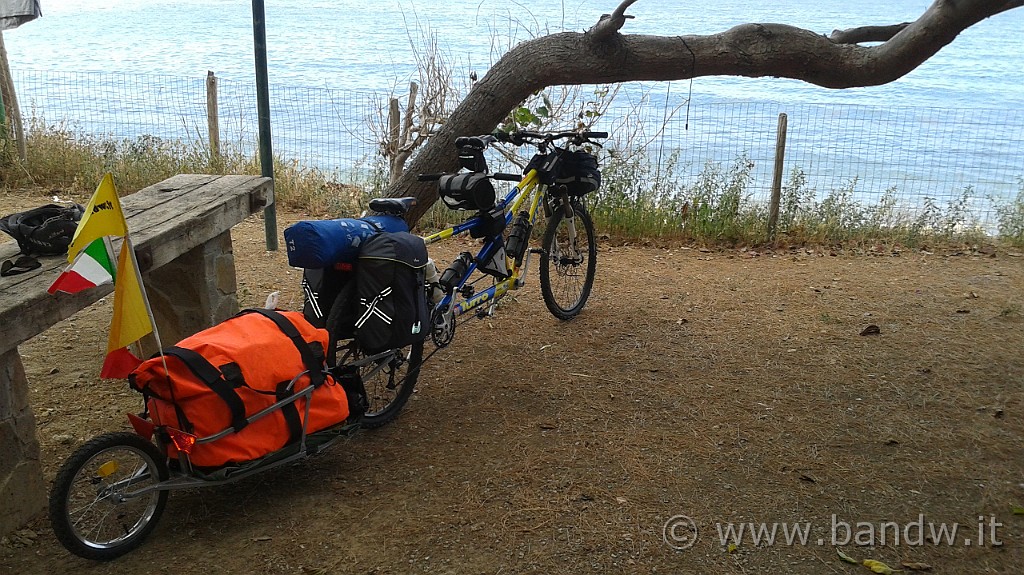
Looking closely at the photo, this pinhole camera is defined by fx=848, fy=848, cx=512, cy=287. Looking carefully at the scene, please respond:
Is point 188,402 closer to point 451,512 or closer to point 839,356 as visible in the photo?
point 451,512

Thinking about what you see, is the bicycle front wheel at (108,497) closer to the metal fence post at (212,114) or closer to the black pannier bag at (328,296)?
the black pannier bag at (328,296)

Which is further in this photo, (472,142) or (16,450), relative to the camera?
(472,142)

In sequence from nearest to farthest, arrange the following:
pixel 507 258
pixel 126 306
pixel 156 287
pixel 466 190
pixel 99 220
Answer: pixel 99 220
pixel 126 306
pixel 466 190
pixel 156 287
pixel 507 258

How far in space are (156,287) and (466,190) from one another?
1.74 m

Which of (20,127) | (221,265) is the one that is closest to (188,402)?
(221,265)

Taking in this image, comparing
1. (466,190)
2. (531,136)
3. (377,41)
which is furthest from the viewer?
(377,41)

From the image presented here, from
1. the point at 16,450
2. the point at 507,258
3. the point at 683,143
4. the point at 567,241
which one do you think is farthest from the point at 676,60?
the point at 683,143

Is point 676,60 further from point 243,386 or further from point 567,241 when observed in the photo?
point 243,386

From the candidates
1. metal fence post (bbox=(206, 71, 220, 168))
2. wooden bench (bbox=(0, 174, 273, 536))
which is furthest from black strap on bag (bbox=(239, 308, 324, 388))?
metal fence post (bbox=(206, 71, 220, 168))

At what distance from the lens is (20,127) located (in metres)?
8.62

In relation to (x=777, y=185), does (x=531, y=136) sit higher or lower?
higher

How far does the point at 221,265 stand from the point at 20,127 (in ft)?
18.4

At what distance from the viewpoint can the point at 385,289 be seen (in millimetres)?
3449

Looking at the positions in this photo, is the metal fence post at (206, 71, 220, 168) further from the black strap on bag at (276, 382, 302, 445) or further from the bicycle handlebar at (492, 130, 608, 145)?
the black strap on bag at (276, 382, 302, 445)
